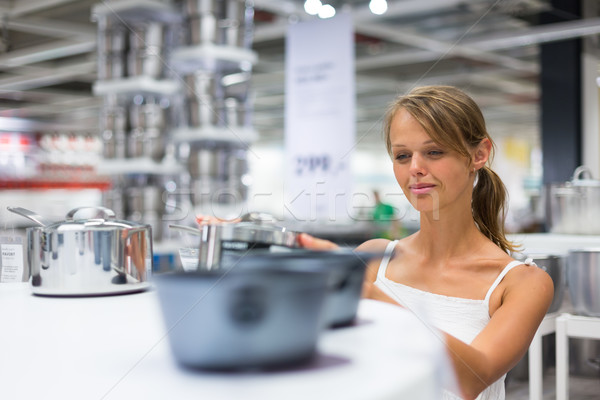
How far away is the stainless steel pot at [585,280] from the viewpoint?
1.73m

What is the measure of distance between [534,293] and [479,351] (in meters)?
0.27

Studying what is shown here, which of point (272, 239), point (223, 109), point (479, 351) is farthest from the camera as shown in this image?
point (223, 109)

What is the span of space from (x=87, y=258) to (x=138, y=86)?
9.50ft

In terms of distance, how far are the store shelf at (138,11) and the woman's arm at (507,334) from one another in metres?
3.26

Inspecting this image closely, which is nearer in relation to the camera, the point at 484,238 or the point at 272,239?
the point at 272,239

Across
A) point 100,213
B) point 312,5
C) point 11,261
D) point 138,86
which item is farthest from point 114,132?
point 100,213

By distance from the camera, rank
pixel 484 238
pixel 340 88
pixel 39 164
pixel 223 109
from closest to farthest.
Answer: pixel 484 238 < pixel 223 109 < pixel 340 88 < pixel 39 164

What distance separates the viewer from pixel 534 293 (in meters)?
1.15

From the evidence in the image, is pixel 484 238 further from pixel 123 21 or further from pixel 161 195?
pixel 123 21

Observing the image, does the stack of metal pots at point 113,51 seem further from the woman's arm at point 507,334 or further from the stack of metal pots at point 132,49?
the woman's arm at point 507,334

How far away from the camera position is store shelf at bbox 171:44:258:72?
143 inches

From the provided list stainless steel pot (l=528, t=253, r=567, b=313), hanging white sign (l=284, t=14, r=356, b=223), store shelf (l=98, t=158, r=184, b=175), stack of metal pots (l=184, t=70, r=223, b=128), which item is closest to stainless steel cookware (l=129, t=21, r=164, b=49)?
stack of metal pots (l=184, t=70, r=223, b=128)

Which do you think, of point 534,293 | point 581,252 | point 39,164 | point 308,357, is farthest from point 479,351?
point 39,164

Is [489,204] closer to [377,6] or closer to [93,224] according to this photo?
[93,224]
